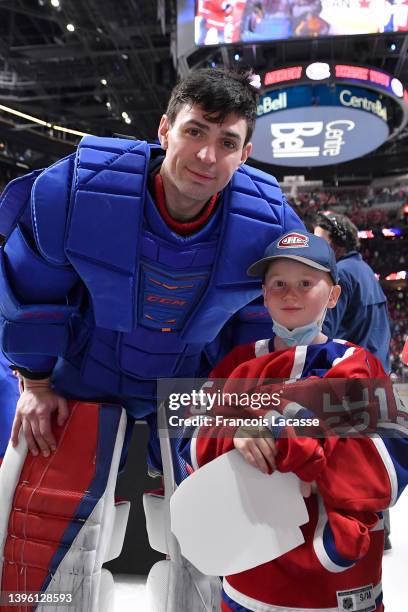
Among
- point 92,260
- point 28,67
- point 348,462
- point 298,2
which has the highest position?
point 28,67

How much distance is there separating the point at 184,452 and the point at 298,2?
8212 mm

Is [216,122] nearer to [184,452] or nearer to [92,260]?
[92,260]

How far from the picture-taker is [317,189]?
15617 millimetres

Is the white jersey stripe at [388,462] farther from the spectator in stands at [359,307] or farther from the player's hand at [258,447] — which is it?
the spectator in stands at [359,307]

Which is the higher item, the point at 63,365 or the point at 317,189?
the point at 317,189

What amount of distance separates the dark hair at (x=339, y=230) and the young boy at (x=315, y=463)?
3.93 ft

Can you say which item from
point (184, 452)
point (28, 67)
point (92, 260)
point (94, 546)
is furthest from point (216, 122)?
point (28, 67)

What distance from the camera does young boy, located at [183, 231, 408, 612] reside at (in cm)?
82

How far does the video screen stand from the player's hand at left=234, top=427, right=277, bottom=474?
24.7ft

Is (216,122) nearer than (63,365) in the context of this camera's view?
Yes

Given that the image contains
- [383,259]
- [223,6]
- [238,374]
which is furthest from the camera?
[383,259]

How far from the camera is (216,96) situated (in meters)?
1.19

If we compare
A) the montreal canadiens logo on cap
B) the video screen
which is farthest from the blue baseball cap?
the video screen

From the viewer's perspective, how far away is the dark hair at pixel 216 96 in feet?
3.89
